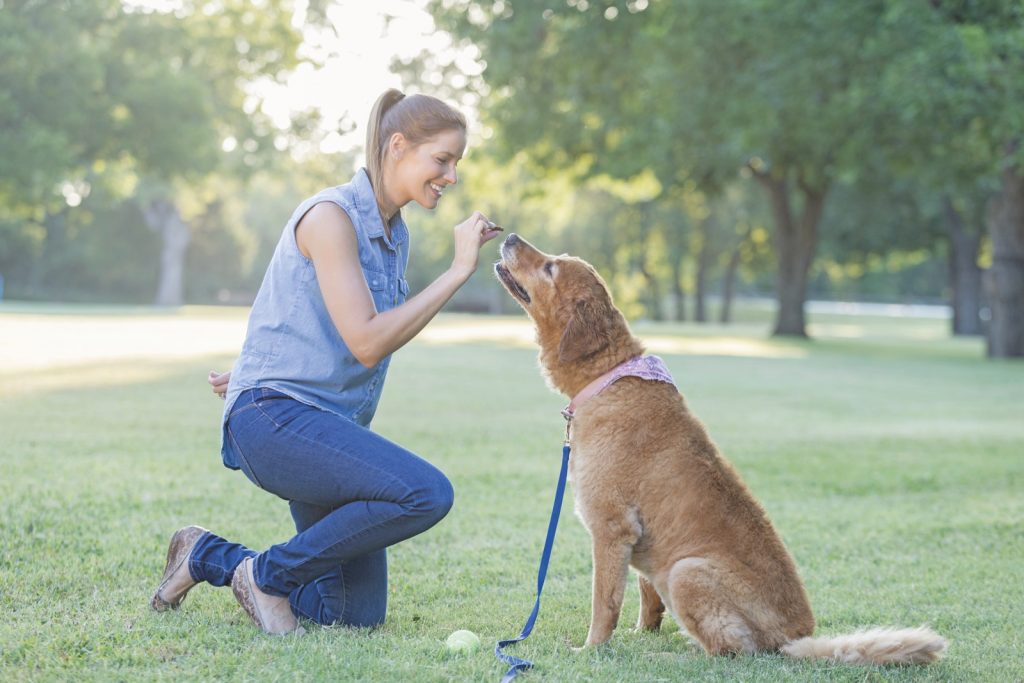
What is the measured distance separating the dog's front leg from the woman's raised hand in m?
1.24

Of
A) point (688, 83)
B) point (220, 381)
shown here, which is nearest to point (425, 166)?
point (220, 381)

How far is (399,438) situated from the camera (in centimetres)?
1065

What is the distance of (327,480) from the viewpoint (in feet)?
13.8

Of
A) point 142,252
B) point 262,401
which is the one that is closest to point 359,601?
point 262,401

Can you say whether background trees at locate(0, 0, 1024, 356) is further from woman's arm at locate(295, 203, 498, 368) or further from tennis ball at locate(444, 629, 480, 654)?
tennis ball at locate(444, 629, 480, 654)

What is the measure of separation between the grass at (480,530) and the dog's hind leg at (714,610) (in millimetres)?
80

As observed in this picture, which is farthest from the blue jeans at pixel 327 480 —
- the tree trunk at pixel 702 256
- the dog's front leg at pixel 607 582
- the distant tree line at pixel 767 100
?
the tree trunk at pixel 702 256

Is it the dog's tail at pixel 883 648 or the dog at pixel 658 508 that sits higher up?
the dog at pixel 658 508

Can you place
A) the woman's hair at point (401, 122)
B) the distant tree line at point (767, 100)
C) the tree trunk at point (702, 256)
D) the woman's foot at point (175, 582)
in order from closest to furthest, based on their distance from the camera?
the woman's hair at point (401, 122) → the woman's foot at point (175, 582) → the distant tree line at point (767, 100) → the tree trunk at point (702, 256)

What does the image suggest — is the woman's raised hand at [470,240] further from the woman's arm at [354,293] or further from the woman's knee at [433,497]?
the woman's knee at [433,497]

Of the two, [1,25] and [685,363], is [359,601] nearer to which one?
[685,363]

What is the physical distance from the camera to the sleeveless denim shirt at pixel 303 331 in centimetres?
432

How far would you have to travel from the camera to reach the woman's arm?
4.18 meters

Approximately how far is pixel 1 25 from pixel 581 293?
119 feet
